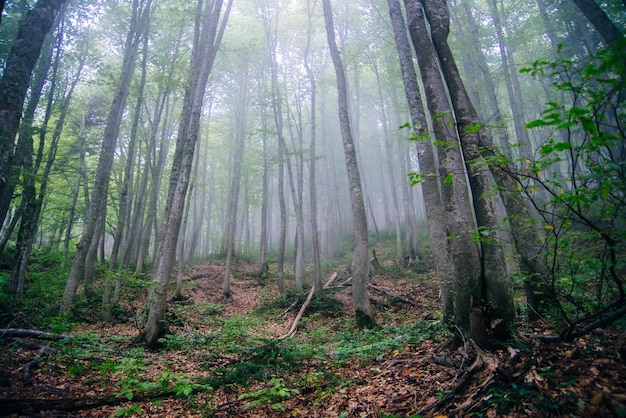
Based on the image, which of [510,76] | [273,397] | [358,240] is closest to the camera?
[273,397]

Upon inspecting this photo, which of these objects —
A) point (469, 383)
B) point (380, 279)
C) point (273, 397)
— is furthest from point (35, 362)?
point (380, 279)

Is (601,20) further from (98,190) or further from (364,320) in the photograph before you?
(98,190)

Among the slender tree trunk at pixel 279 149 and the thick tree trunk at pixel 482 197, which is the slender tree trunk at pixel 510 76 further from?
the slender tree trunk at pixel 279 149

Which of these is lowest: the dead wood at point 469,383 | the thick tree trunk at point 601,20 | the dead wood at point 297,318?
the dead wood at point 297,318

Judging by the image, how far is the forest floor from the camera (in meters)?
2.62

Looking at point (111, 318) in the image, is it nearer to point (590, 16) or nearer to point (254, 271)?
point (254, 271)

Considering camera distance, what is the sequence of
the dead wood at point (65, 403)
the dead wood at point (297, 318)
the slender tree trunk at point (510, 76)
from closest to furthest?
the dead wood at point (65, 403)
the dead wood at point (297, 318)
the slender tree trunk at point (510, 76)

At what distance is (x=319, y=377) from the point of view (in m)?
4.63

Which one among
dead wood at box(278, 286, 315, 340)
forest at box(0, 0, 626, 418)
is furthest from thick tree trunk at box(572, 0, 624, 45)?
dead wood at box(278, 286, 315, 340)

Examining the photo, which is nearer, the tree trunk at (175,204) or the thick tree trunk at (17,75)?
the thick tree trunk at (17,75)

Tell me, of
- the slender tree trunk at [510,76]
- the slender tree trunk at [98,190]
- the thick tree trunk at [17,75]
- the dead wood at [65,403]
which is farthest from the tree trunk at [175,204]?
the slender tree trunk at [510,76]

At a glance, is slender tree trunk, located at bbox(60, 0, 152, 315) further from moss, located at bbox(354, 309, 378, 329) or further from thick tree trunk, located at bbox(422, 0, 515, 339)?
thick tree trunk, located at bbox(422, 0, 515, 339)

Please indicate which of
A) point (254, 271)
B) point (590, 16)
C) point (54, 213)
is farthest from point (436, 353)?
point (54, 213)

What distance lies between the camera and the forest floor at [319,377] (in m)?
2.62
